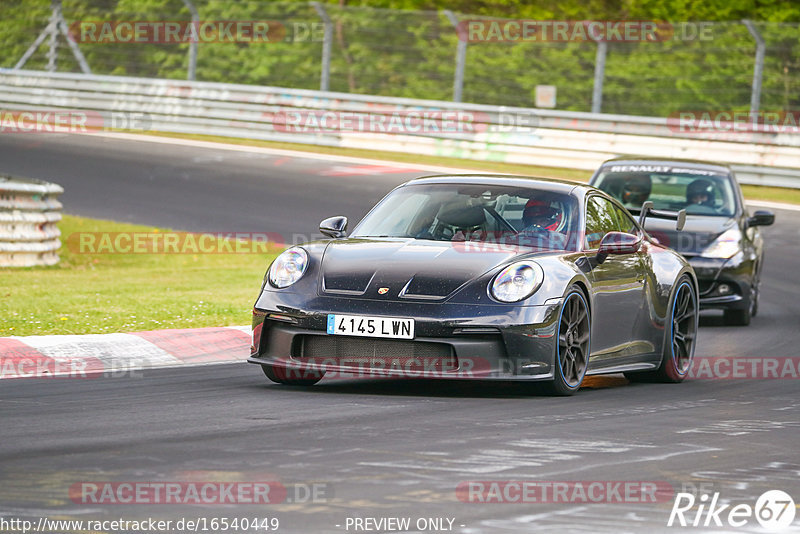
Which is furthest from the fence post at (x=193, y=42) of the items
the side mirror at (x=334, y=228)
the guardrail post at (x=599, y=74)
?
the side mirror at (x=334, y=228)

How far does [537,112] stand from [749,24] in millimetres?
3878

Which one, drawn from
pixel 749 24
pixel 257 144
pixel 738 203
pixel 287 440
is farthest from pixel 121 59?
pixel 287 440

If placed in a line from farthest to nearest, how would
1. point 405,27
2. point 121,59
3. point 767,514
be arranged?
point 121,59
point 405,27
point 767,514

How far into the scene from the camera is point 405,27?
2644 centimetres

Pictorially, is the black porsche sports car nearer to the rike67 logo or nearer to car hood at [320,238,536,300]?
car hood at [320,238,536,300]

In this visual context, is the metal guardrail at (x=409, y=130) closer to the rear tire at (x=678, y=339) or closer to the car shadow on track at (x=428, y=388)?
the rear tire at (x=678, y=339)

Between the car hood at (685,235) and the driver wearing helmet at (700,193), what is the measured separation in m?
0.59

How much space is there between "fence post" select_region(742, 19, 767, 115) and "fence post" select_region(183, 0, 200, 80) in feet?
34.1

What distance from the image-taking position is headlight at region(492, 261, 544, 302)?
7703 mm

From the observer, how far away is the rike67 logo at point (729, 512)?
16.0 ft

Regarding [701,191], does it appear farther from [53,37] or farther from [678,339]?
[53,37]

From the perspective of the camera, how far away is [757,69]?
24203mm

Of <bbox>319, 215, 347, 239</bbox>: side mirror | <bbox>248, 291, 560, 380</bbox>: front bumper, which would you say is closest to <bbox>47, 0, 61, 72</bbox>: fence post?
<bbox>319, 215, 347, 239</bbox>: side mirror

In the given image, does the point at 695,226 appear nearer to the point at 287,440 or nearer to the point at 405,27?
the point at 287,440
